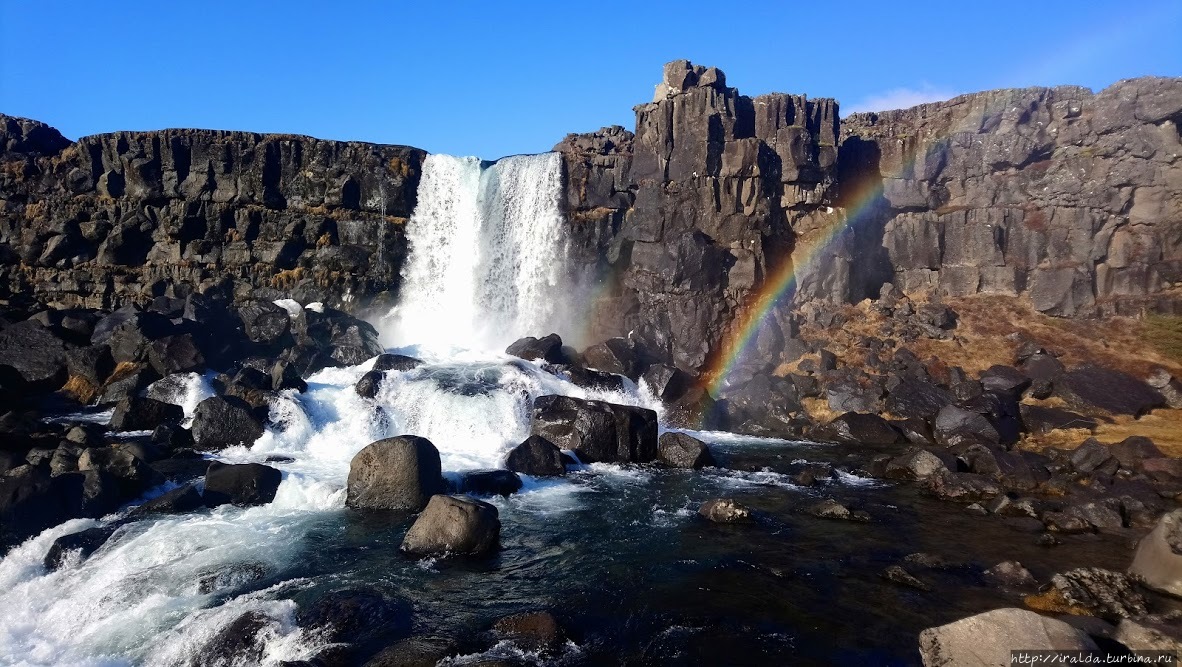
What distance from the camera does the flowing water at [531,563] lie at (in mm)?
11828

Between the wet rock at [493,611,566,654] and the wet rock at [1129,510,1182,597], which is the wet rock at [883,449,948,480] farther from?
the wet rock at [493,611,566,654]

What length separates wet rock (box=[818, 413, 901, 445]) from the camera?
94.5 ft

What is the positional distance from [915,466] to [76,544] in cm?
2360

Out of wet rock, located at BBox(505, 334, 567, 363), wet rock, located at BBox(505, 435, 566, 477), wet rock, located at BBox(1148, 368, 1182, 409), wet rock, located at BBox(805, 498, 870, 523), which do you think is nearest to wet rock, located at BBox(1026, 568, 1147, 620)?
wet rock, located at BBox(805, 498, 870, 523)

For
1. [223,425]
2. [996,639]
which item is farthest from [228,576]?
[996,639]

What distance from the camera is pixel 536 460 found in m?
22.8

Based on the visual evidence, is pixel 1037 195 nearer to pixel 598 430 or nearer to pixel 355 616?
pixel 598 430

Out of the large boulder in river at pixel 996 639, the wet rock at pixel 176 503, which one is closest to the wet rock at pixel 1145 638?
the large boulder in river at pixel 996 639

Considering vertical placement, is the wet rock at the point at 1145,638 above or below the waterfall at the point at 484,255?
below

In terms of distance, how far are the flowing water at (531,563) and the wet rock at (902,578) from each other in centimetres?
33

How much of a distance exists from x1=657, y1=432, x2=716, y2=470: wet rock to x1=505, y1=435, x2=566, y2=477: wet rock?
13.8 feet

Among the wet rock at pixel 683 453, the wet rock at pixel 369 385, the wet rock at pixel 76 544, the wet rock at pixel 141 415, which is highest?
the wet rock at pixel 369 385

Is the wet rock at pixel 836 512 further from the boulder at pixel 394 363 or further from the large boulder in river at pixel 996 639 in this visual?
the boulder at pixel 394 363

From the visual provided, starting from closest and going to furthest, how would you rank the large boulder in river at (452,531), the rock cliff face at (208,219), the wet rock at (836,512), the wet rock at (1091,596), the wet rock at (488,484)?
the wet rock at (1091,596)
the large boulder in river at (452,531)
the wet rock at (836,512)
the wet rock at (488,484)
the rock cliff face at (208,219)
